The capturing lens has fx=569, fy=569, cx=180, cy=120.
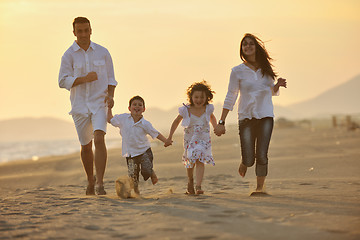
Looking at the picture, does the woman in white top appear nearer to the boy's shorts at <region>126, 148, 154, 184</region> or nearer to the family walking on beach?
the family walking on beach

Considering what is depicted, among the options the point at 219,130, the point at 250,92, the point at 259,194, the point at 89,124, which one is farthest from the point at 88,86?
the point at 259,194

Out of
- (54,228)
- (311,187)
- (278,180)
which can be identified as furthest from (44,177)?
(54,228)

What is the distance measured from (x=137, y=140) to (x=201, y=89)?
1.09 metres

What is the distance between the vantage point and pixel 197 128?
7.57 m

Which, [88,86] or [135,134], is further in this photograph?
[88,86]

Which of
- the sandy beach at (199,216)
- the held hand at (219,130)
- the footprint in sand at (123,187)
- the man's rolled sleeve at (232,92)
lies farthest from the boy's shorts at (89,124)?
the man's rolled sleeve at (232,92)

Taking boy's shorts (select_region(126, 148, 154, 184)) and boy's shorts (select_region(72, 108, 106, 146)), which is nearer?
boy's shorts (select_region(126, 148, 154, 184))

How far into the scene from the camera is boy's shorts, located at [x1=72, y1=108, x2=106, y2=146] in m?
7.71

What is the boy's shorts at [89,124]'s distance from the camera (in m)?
7.71

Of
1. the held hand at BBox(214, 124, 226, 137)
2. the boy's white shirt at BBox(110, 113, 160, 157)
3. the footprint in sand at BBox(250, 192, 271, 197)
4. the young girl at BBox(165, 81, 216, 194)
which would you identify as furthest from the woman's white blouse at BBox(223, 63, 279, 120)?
the boy's white shirt at BBox(110, 113, 160, 157)

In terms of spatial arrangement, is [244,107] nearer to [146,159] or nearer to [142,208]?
[146,159]

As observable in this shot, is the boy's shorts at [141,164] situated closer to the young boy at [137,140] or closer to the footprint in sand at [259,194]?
the young boy at [137,140]

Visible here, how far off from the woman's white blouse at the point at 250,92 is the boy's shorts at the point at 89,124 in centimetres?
170

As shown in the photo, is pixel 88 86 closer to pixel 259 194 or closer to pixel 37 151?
pixel 259 194
